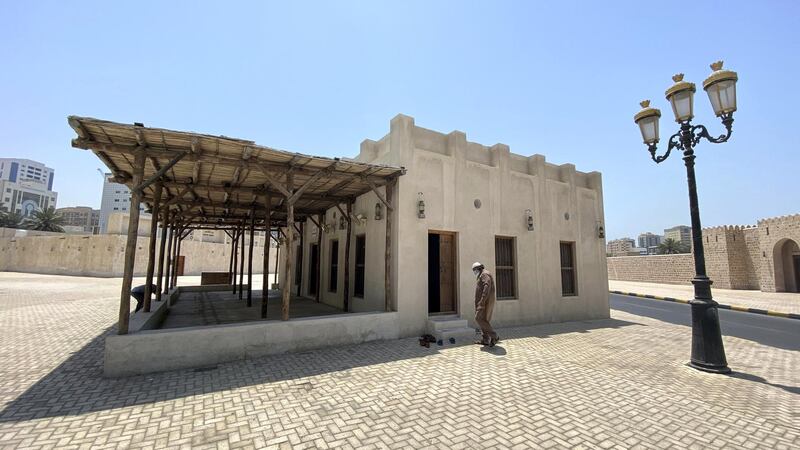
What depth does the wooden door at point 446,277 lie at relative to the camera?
886 centimetres

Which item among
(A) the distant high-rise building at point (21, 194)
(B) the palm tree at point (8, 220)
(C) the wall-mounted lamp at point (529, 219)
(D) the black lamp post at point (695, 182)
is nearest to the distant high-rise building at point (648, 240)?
(C) the wall-mounted lamp at point (529, 219)

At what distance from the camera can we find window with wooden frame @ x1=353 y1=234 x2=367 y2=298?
985 cm

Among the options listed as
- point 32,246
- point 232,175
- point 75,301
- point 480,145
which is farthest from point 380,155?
point 32,246

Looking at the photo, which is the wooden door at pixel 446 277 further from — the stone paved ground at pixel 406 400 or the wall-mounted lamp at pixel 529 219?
the wall-mounted lamp at pixel 529 219

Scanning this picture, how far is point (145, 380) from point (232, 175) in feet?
15.4

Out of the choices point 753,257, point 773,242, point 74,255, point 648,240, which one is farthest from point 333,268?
point 648,240

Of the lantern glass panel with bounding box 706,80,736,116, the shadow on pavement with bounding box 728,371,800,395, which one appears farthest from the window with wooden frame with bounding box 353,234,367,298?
the lantern glass panel with bounding box 706,80,736,116

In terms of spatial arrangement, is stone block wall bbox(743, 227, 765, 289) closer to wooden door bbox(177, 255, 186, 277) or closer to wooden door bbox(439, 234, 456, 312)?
wooden door bbox(439, 234, 456, 312)

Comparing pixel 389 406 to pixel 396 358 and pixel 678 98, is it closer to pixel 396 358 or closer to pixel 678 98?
pixel 396 358

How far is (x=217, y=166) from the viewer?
23.9 ft

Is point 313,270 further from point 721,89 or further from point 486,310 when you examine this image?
point 721,89

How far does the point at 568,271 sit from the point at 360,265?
6.92m

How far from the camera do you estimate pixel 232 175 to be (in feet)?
26.3

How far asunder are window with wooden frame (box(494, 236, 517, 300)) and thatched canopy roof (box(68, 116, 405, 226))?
3.95 meters
